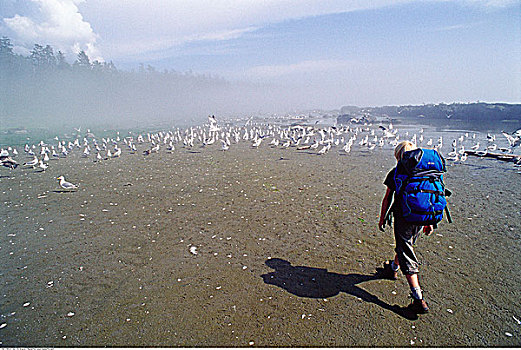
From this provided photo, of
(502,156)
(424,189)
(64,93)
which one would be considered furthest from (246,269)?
(64,93)

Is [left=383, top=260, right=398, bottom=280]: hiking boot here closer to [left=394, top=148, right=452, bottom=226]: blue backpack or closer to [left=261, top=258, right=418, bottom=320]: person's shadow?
[left=261, top=258, right=418, bottom=320]: person's shadow

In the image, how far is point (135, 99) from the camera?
134 m

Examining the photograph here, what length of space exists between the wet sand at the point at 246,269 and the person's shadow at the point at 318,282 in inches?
1.3

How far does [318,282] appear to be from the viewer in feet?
17.7

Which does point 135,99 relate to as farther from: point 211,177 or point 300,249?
point 300,249

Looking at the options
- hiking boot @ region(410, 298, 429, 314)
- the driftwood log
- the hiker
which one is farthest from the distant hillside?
hiking boot @ region(410, 298, 429, 314)

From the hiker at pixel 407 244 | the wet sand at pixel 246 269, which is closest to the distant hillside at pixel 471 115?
the wet sand at pixel 246 269

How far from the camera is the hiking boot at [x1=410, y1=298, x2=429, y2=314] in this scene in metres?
4.37

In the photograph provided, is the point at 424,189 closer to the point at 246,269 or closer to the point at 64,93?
the point at 246,269

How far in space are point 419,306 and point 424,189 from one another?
209cm

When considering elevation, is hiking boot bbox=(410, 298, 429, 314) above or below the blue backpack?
below

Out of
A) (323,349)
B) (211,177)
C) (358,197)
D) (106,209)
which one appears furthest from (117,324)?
(211,177)

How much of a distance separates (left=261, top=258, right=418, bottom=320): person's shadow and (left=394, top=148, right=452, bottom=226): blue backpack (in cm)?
182

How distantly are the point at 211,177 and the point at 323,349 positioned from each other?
11757 millimetres
